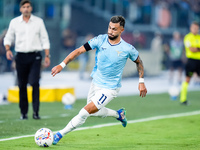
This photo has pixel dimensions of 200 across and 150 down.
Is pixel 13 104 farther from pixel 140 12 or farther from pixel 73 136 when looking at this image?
pixel 140 12

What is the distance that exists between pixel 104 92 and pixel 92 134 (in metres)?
1.40

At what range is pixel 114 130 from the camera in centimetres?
1031

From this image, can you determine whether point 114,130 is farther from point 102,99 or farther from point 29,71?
point 29,71

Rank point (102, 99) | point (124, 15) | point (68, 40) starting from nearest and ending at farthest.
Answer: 1. point (102, 99)
2. point (68, 40)
3. point (124, 15)

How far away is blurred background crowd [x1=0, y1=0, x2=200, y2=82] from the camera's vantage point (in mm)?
29688

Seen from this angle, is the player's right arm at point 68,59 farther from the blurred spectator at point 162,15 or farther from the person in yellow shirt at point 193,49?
the blurred spectator at point 162,15

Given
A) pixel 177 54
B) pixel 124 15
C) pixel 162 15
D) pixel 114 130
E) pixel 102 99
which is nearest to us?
pixel 102 99

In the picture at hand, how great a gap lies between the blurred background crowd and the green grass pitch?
14497 mm

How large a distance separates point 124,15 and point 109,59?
90.7ft

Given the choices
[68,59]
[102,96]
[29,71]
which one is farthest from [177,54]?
[68,59]

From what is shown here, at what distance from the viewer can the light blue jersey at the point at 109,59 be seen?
8.62 meters

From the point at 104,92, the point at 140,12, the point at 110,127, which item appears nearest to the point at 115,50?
the point at 104,92

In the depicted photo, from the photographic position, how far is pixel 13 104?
49.2 ft

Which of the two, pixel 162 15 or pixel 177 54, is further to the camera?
pixel 162 15
